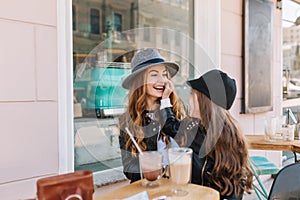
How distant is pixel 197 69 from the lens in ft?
8.11

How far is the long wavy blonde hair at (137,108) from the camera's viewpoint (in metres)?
1.55

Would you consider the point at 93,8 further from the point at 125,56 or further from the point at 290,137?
the point at 290,137

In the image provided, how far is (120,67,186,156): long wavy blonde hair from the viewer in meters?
1.55

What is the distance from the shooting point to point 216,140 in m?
1.38

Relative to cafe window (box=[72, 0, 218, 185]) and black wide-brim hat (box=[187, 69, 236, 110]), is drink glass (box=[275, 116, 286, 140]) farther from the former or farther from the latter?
black wide-brim hat (box=[187, 69, 236, 110])

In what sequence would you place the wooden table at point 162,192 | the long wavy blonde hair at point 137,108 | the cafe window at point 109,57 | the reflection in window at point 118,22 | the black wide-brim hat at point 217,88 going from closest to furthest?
the wooden table at point 162,192, the black wide-brim hat at point 217,88, the long wavy blonde hair at point 137,108, the cafe window at point 109,57, the reflection in window at point 118,22

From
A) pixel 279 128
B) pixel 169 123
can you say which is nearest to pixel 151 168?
pixel 169 123

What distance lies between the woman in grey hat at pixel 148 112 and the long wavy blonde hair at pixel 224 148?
17 centimetres

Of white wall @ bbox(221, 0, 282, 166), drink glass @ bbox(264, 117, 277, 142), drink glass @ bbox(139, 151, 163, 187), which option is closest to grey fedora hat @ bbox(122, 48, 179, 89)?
drink glass @ bbox(139, 151, 163, 187)

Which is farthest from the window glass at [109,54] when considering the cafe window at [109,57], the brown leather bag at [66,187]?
the brown leather bag at [66,187]

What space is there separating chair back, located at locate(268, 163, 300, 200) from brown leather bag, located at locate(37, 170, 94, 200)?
748 millimetres

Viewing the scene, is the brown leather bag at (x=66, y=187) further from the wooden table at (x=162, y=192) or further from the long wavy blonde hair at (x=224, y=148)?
the long wavy blonde hair at (x=224, y=148)

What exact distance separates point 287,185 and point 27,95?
43.8 inches

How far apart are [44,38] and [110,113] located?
0.57 meters
